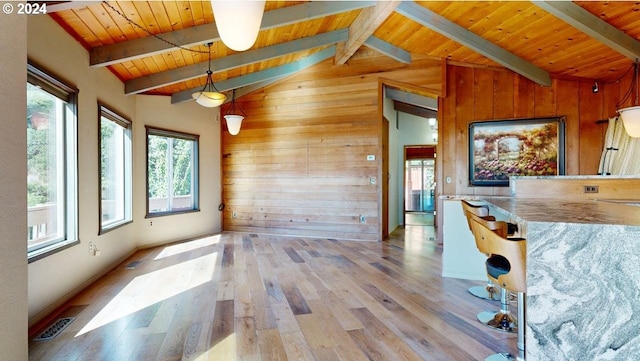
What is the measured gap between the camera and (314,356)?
7.18 feet

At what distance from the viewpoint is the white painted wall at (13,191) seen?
5.06 ft

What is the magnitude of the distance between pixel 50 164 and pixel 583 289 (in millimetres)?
4292

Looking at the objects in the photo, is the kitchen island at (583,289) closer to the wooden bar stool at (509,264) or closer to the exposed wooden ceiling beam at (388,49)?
the wooden bar stool at (509,264)

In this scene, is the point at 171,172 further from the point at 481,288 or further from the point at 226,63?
the point at 481,288

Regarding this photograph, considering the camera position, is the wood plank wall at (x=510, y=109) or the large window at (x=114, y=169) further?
the wood plank wall at (x=510, y=109)

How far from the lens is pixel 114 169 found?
16.3 ft

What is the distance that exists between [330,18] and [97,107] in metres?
3.37

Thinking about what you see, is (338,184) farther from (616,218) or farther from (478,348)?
(616,218)

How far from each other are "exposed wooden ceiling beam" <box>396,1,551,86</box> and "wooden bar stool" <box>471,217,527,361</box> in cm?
314

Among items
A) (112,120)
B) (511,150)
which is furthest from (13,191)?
(511,150)

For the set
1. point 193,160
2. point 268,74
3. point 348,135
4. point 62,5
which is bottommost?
point 193,160

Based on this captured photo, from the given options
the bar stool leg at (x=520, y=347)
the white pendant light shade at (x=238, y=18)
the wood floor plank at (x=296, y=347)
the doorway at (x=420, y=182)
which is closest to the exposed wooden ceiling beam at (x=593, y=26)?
the bar stool leg at (x=520, y=347)

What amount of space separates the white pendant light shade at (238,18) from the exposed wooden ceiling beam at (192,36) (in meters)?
2.30

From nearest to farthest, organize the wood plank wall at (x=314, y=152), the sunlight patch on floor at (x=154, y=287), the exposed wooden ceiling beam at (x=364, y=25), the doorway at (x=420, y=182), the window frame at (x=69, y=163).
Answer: the sunlight patch on floor at (x=154, y=287), the window frame at (x=69, y=163), the exposed wooden ceiling beam at (x=364, y=25), the wood plank wall at (x=314, y=152), the doorway at (x=420, y=182)
